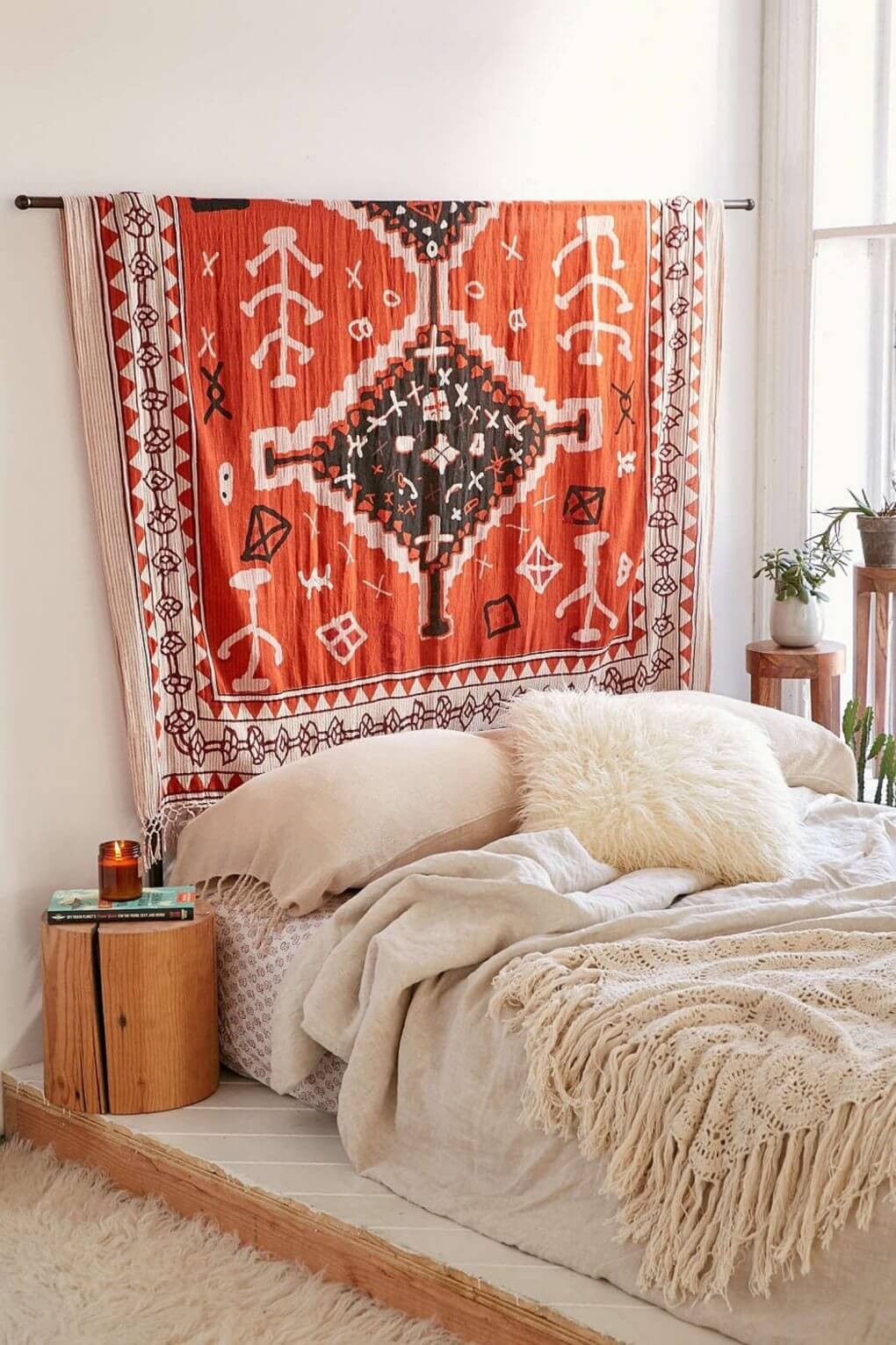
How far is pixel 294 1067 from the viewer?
2.38 metres

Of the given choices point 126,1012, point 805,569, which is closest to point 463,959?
point 126,1012

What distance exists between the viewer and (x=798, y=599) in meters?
3.80

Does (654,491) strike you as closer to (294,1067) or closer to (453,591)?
(453,591)

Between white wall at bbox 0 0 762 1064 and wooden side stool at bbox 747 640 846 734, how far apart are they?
1.27 meters

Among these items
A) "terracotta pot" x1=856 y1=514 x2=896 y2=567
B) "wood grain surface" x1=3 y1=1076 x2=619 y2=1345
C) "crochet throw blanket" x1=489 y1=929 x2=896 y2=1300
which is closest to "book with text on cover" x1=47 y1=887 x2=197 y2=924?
"wood grain surface" x1=3 y1=1076 x2=619 y2=1345

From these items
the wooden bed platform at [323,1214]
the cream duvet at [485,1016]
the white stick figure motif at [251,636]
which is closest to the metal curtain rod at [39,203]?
the white stick figure motif at [251,636]

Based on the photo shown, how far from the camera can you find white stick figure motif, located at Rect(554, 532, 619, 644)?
11.5 ft

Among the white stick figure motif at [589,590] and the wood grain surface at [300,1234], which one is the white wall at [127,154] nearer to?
the wood grain surface at [300,1234]

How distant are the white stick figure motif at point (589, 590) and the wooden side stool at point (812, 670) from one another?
0.53 meters

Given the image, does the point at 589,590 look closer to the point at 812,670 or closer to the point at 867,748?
the point at 812,670

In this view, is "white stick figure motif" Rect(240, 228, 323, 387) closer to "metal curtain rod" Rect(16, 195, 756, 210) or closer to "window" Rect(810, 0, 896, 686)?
"metal curtain rod" Rect(16, 195, 756, 210)

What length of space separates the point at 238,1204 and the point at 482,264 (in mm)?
2002

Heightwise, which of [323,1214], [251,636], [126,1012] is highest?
[251,636]

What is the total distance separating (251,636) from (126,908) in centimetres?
66
